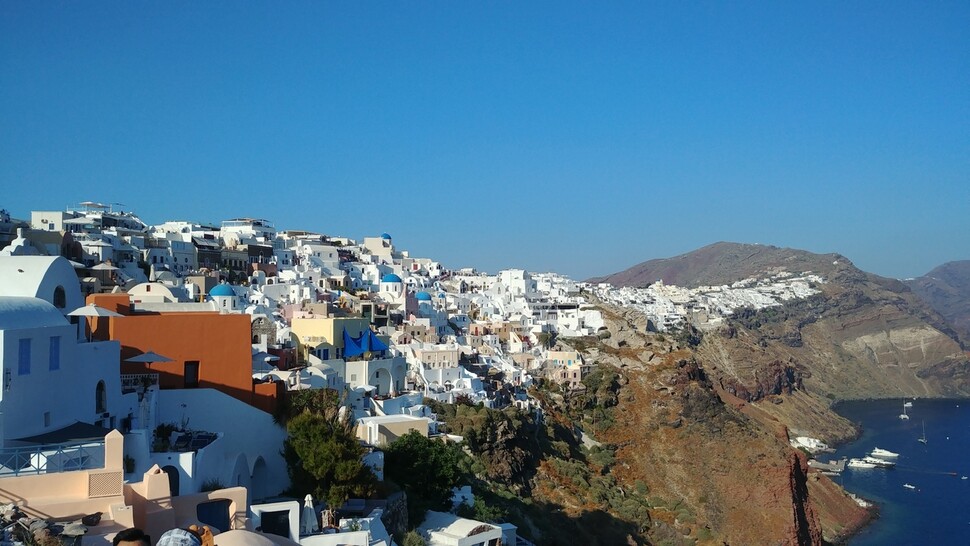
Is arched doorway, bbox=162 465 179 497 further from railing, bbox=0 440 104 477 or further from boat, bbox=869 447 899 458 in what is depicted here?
boat, bbox=869 447 899 458

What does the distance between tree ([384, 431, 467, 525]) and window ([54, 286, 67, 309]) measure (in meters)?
8.96

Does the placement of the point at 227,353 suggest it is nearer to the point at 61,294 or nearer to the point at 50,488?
the point at 61,294

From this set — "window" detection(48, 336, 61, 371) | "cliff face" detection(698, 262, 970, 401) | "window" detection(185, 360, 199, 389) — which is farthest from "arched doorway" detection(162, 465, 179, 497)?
"cliff face" detection(698, 262, 970, 401)

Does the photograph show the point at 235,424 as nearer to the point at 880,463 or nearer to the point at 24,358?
the point at 24,358

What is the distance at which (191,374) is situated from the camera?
17859 mm

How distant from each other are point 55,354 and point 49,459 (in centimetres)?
260

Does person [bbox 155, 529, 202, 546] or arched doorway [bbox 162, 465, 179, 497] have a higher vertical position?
person [bbox 155, 529, 202, 546]

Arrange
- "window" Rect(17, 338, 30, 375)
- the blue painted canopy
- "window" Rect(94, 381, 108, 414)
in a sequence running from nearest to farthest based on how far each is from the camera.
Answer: "window" Rect(17, 338, 30, 375) → "window" Rect(94, 381, 108, 414) → the blue painted canopy

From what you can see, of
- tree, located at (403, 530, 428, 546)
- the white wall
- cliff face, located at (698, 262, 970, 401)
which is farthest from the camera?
cliff face, located at (698, 262, 970, 401)

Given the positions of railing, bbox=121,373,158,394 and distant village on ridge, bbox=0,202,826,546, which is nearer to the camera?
distant village on ridge, bbox=0,202,826,546

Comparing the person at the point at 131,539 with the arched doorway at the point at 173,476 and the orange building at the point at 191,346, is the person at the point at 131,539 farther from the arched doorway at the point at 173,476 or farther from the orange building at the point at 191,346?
the orange building at the point at 191,346

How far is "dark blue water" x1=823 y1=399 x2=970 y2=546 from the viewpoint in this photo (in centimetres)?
5778

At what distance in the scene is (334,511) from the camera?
640 inches

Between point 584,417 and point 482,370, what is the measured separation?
6815mm
